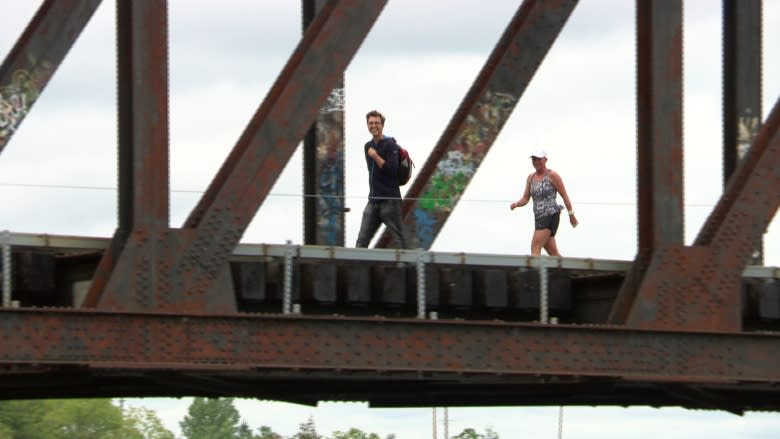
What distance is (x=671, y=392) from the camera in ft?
77.3

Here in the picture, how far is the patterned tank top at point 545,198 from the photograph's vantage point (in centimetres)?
2261

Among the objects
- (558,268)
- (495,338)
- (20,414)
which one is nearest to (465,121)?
(558,268)

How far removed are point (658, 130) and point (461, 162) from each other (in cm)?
333

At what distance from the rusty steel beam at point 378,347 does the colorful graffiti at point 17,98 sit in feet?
12.1

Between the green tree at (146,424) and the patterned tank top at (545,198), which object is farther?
the green tree at (146,424)

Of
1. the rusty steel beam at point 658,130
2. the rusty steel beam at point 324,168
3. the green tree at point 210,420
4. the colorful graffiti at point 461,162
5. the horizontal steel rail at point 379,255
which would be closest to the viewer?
the horizontal steel rail at point 379,255

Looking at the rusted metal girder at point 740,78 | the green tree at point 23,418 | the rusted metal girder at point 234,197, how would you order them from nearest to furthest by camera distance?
the rusted metal girder at point 234,197 → the rusted metal girder at point 740,78 → the green tree at point 23,418

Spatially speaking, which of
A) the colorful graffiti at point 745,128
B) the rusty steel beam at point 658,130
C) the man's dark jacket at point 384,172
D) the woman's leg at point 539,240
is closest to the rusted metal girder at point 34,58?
the man's dark jacket at point 384,172

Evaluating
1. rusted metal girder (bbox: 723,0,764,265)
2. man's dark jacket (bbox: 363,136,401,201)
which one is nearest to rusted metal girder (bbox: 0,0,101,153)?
man's dark jacket (bbox: 363,136,401,201)

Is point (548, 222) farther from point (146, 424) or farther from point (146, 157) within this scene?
point (146, 424)

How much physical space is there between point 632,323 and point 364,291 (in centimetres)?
223

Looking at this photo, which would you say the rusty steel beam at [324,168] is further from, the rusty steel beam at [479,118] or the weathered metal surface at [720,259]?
the weathered metal surface at [720,259]

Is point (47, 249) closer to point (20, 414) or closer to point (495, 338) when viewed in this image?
point (495, 338)

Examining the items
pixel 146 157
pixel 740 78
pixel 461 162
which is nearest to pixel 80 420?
pixel 740 78
